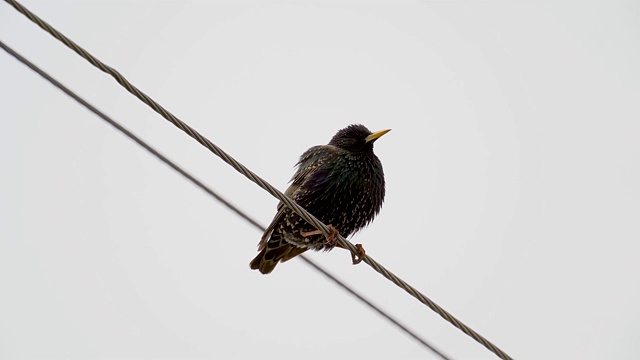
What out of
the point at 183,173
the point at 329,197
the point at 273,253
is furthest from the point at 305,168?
the point at 183,173

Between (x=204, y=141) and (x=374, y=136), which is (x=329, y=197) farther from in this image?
(x=204, y=141)

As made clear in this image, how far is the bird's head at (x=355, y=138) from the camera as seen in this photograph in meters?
6.73

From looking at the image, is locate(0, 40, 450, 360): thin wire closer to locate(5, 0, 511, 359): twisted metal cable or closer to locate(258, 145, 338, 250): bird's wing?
locate(5, 0, 511, 359): twisted metal cable

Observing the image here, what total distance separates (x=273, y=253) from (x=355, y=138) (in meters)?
1.16

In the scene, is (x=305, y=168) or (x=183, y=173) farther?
(x=305, y=168)

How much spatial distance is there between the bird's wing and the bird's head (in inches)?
3.9

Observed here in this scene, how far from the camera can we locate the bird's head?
6727 millimetres

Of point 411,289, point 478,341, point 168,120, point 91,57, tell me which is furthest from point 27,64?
point 478,341

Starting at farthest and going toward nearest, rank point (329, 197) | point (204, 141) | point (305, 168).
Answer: point (305, 168)
point (329, 197)
point (204, 141)

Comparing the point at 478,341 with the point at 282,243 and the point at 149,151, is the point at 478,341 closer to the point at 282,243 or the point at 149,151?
the point at 149,151

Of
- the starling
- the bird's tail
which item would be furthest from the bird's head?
the bird's tail

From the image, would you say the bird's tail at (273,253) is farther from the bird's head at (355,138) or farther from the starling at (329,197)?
the bird's head at (355,138)

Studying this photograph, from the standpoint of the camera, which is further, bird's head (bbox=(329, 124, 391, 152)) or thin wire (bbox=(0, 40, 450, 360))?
bird's head (bbox=(329, 124, 391, 152))

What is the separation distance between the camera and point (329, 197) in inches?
250
